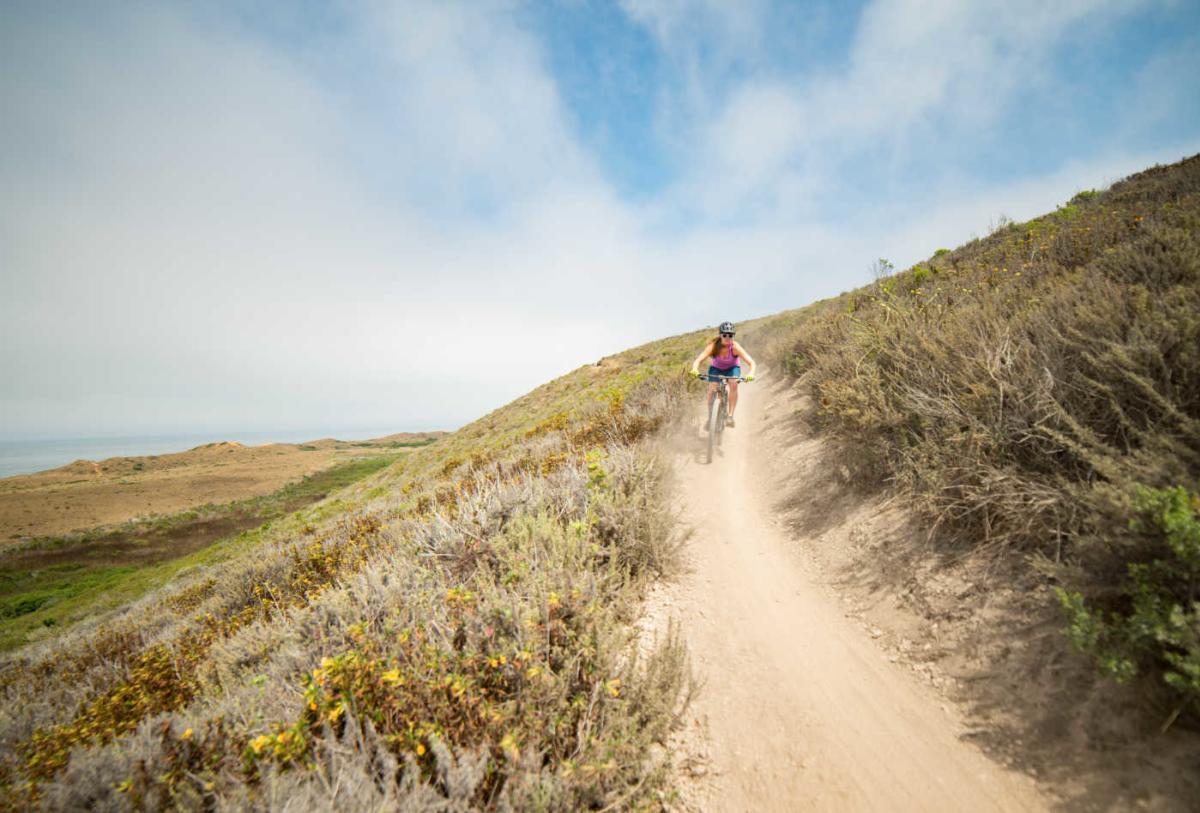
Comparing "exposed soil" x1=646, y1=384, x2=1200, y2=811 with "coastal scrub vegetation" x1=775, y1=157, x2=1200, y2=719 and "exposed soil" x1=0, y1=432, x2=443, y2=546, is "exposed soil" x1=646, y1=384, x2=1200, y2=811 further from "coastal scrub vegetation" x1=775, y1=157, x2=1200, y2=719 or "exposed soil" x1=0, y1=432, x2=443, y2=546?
"exposed soil" x1=0, y1=432, x2=443, y2=546

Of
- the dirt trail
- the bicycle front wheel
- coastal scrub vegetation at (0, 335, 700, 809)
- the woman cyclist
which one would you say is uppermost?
the woman cyclist

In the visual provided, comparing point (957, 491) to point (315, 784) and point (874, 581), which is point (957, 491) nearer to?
point (874, 581)

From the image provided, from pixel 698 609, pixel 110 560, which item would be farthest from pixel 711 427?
pixel 110 560

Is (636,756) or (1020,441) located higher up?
(1020,441)

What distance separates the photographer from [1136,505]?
2553 mm

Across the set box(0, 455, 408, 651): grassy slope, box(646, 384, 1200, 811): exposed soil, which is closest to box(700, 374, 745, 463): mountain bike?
box(646, 384, 1200, 811): exposed soil

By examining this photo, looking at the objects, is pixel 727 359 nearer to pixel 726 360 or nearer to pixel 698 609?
pixel 726 360

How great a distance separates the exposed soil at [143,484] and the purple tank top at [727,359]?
6430 cm

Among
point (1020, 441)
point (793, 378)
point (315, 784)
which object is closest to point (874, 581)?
point (1020, 441)

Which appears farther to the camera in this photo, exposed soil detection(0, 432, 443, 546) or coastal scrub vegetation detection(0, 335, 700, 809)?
exposed soil detection(0, 432, 443, 546)

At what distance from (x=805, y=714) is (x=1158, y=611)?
2.14 metres

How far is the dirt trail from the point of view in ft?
8.52

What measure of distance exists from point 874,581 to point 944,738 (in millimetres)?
1563

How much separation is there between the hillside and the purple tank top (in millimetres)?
2702
